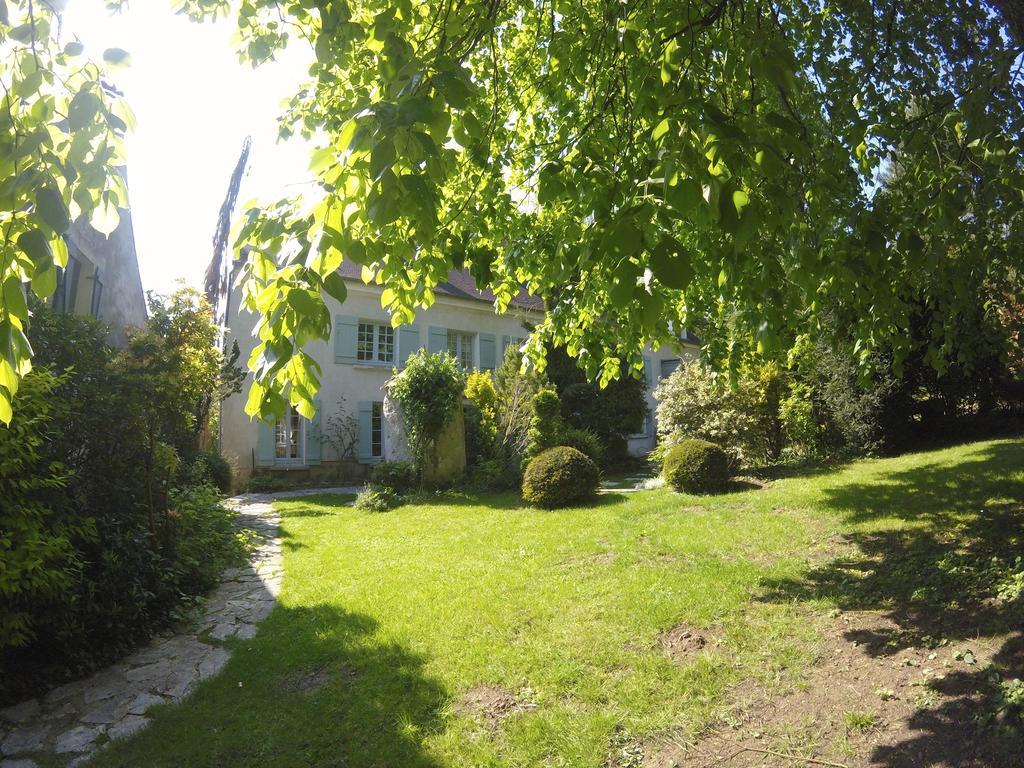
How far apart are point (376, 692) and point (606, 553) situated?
3.58 metres

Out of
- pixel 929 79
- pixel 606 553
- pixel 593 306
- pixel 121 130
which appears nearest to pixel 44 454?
pixel 121 130

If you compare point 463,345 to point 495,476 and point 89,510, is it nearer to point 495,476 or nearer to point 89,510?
point 495,476

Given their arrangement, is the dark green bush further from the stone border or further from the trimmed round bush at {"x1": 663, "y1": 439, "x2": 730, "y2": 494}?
the trimmed round bush at {"x1": 663, "y1": 439, "x2": 730, "y2": 494}

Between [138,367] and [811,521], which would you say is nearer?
[138,367]

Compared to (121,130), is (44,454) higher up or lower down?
lower down

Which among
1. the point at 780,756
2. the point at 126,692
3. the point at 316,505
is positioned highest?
the point at 316,505

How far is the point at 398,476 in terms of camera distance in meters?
13.7

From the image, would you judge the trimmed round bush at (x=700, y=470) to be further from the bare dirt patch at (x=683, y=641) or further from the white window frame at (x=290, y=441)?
the white window frame at (x=290, y=441)

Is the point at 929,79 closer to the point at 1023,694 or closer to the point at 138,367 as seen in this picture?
the point at 1023,694

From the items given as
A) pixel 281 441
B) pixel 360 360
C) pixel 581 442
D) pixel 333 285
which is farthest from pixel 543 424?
pixel 333 285

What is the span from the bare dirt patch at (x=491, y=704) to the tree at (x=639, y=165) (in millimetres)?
2430

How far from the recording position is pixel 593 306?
561cm

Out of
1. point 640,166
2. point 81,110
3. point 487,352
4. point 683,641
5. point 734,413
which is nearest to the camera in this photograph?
point 81,110

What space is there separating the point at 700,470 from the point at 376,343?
416 inches
